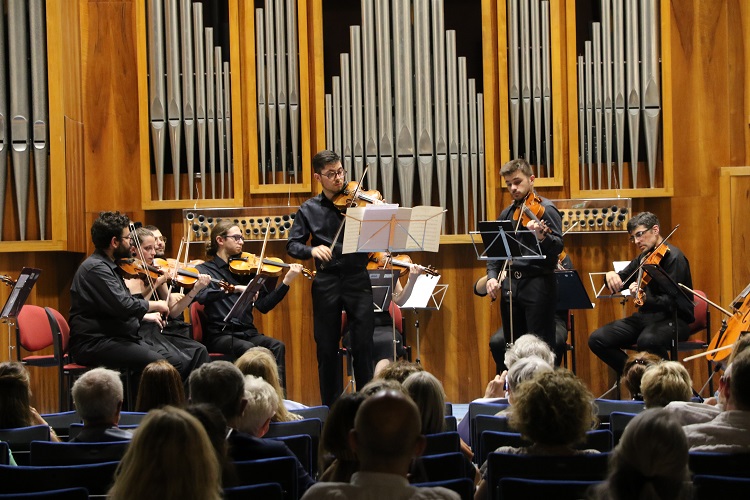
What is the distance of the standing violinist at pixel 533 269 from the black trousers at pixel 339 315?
98 cm

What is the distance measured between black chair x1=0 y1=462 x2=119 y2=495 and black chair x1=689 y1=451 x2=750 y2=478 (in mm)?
1849

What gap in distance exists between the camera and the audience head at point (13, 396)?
12.5 feet

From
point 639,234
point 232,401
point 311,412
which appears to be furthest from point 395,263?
point 232,401

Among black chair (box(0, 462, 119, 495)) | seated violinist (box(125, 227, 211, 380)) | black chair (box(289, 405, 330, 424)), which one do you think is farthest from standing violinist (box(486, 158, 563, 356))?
black chair (box(0, 462, 119, 495))

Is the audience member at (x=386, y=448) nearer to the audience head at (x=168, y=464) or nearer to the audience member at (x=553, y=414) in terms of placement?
the audience head at (x=168, y=464)

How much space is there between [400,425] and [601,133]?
622 cm

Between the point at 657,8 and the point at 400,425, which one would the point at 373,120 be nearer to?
the point at 657,8

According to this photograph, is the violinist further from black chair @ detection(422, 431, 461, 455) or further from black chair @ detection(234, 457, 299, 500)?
black chair @ detection(234, 457, 299, 500)

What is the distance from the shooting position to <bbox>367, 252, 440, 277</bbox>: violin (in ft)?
23.5

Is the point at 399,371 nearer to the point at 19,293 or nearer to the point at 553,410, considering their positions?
the point at 553,410

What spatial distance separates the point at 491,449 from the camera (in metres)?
3.54

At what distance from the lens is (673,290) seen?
686cm

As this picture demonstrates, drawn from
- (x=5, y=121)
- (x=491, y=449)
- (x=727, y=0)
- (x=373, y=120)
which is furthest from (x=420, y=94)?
(x=491, y=449)

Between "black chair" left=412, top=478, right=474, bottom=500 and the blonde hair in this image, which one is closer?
"black chair" left=412, top=478, right=474, bottom=500
